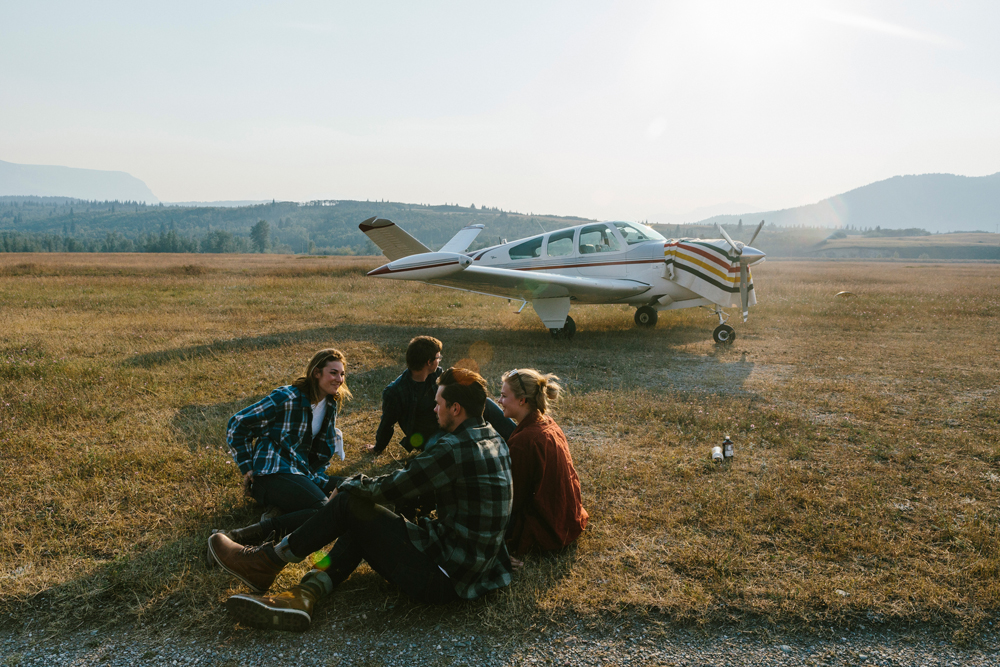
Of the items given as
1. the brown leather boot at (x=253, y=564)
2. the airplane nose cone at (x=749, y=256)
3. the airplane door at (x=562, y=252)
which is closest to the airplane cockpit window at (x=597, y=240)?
the airplane door at (x=562, y=252)

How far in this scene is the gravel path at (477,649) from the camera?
9.98ft

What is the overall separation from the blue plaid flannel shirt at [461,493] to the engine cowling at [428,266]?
7492mm

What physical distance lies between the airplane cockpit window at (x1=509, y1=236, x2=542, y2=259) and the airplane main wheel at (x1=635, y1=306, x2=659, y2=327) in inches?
129

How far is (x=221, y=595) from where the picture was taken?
3.53 meters

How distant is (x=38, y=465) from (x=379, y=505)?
4329mm

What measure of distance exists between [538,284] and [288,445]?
27.7 ft

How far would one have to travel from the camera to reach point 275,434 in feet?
14.0

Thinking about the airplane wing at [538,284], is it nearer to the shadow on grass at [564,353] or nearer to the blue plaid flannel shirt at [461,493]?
the shadow on grass at [564,353]

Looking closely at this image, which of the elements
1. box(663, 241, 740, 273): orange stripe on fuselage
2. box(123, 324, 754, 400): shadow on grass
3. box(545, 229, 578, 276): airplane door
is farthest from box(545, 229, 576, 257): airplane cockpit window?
box(663, 241, 740, 273): orange stripe on fuselage

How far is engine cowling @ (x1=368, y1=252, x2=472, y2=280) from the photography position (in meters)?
10.5

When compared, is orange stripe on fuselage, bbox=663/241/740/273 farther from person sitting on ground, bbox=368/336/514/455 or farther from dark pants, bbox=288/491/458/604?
dark pants, bbox=288/491/458/604

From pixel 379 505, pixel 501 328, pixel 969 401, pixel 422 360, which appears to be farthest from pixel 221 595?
pixel 501 328

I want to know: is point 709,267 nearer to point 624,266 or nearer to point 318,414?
point 624,266

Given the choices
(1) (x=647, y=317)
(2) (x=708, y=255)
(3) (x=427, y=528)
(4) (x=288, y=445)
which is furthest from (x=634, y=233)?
(3) (x=427, y=528)
